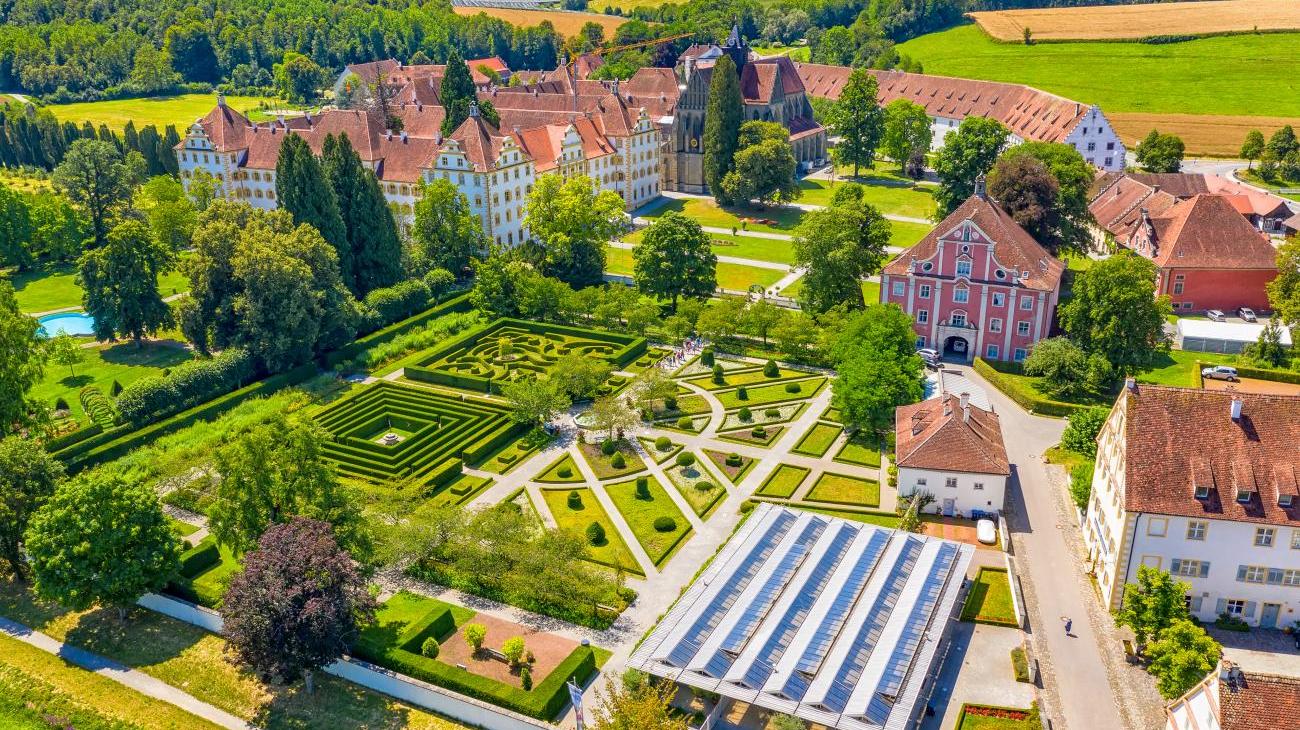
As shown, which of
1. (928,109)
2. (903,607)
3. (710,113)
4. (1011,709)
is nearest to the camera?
(1011,709)

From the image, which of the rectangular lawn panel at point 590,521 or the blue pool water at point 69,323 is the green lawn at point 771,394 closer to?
the rectangular lawn panel at point 590,521

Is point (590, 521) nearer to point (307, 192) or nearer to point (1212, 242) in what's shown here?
point (307, 192)

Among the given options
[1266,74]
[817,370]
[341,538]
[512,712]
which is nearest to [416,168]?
[817,370]

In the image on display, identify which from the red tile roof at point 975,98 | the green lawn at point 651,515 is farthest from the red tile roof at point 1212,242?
the green lawn at point 651,515

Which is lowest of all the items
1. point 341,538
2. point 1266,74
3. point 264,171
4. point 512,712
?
point 512,712

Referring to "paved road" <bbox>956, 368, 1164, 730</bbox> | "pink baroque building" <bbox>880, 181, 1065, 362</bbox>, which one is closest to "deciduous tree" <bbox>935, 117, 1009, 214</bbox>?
"pink baroque building" <bbox>880, 181, 1065, 362</bbox>

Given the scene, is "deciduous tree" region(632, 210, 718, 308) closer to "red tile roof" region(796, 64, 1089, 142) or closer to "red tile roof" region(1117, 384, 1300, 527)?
"red tile roof" region(1117, 384, 1300, 527)

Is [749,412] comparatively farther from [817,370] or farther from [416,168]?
[416,168]
